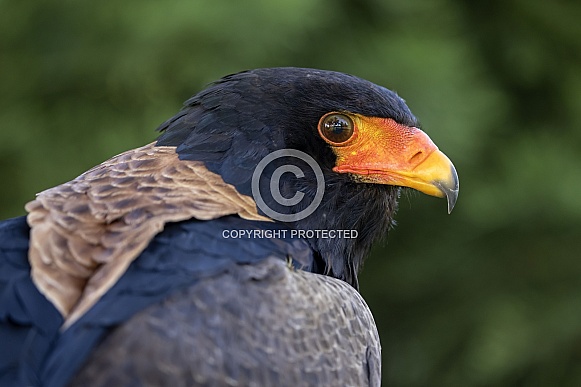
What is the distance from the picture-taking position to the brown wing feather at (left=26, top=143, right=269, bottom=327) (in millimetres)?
2906

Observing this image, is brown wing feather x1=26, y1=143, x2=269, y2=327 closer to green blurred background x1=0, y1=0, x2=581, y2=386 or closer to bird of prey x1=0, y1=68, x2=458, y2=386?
bird of prey x1=0, y1=68, x2=458, y2=386

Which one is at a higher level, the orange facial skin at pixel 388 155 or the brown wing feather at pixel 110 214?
the orange facial skin at pixel 388 155

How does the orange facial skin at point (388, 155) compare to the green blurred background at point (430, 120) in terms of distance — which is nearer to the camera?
the orange facial skin at point (388, 155)

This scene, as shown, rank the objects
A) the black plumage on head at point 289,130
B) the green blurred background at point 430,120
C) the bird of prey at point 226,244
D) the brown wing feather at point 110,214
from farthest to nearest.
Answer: the green blurred background at point 430,120 → the black plumage on head at point 289,130 → the brown wing feather at point 110,214 → the bird of prey at point 226,244

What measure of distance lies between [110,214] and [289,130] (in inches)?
35.1

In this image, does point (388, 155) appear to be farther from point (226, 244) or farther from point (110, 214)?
point (110, 214)

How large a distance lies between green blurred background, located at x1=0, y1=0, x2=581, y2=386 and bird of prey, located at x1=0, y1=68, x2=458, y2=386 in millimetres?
2401

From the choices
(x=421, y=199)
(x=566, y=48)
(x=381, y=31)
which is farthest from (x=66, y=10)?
(x=566, y=48)

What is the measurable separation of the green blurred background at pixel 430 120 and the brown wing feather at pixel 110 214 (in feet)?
8.51

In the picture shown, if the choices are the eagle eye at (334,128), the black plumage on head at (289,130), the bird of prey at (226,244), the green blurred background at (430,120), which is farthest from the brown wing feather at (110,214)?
the green blurred background at (430,120)

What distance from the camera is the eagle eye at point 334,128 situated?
3672 mm

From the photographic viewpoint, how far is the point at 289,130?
12.0 ft

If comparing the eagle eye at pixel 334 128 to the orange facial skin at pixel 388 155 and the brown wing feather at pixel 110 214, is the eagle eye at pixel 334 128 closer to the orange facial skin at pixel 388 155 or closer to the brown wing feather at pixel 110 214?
the orange facial skin at pixel 388 155

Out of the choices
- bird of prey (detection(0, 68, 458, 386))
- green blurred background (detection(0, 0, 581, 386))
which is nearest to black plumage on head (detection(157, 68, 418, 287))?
bird of prey (detection(0, 68, 458, 386))
